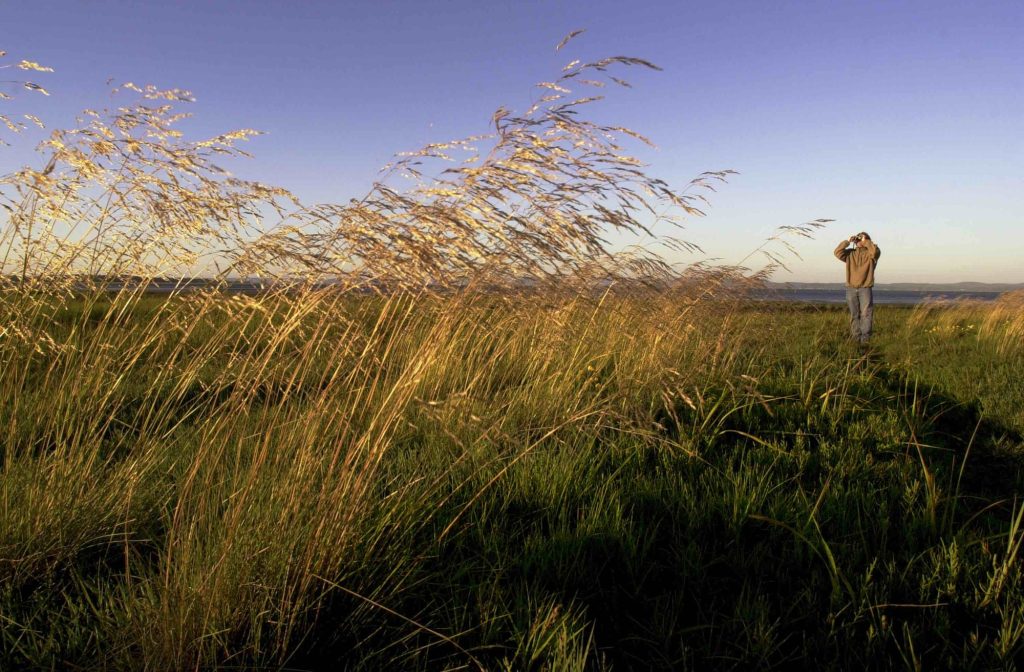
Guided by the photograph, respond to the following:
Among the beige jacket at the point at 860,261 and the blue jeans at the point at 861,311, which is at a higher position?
the beige jacket at the point at 860,261

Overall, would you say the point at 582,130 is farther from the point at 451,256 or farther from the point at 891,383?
the point at 891,383

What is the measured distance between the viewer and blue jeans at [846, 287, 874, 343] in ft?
30.1

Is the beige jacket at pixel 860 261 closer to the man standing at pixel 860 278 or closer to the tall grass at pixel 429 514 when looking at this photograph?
the man standing at pixel 860 278

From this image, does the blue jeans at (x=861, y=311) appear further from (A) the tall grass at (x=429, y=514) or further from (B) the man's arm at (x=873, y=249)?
(A) the tall grass at (x=429, y=514)

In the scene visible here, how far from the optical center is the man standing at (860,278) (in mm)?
9242

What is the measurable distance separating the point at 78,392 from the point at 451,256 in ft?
5.45

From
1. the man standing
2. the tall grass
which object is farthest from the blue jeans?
the tall grass

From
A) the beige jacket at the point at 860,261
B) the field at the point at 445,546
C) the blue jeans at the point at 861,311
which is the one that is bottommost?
the field at the point at 445,546

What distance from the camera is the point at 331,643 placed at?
1548mm

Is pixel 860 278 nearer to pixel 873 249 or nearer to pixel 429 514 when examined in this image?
pixel 873 249

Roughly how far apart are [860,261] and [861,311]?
82 centimetres

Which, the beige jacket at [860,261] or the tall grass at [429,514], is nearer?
the tall grass at [429,514]

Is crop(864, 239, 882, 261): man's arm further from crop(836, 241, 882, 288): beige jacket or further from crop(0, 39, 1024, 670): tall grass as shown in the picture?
crop(0, 39, 1024, 670): tall grass

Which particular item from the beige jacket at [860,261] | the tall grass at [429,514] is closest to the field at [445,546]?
the tall grass at [429,514]
